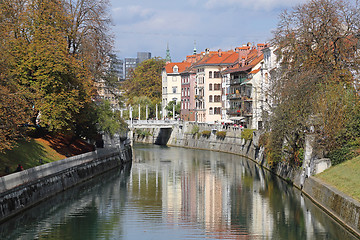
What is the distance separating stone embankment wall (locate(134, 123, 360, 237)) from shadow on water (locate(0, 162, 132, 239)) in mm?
12964

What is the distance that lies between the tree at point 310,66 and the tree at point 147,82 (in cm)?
9338

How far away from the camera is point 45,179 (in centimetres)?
4025

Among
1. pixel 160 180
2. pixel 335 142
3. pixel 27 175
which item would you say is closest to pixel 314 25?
pixel 335 142

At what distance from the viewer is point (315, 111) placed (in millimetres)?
44344

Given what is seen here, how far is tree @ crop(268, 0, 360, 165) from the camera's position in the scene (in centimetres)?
4680

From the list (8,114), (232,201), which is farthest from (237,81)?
(8,114)

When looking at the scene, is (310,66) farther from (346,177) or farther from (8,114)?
(8,114)

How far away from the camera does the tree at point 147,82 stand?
14700cm

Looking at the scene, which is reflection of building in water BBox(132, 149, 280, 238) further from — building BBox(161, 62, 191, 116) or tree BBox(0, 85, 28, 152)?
building BBox(161, 62, 191, 116)

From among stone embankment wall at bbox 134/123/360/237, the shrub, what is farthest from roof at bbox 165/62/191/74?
the shrub

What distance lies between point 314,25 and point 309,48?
201 cm

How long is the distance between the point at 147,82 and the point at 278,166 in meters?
96.1

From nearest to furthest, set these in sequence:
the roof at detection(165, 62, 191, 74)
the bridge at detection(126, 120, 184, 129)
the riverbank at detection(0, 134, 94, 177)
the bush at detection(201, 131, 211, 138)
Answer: the riverbank at detection(0, 134, 94, 177)
the bush at detection(201, 131, 211, 138)
the bridge at detection(126, 120, 184, 129)
the roof at detection(165, 62, 191, 74)

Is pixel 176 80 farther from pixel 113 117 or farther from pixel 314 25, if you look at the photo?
pixel 314 25
